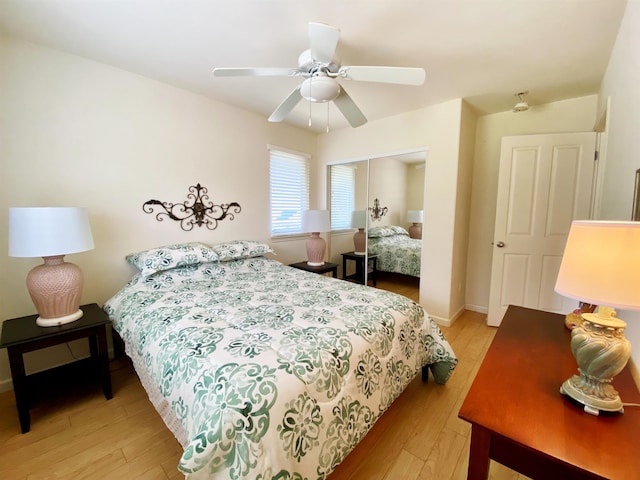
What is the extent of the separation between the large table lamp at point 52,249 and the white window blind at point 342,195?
9.30ft

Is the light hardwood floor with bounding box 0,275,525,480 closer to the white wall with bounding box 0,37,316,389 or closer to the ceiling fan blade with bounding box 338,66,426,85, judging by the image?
the white wall with bounding box 0,37,316,389

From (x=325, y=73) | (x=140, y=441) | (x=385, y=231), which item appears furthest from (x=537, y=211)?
(x=140, y=441)

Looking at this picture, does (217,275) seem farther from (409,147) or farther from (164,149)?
(409,147)

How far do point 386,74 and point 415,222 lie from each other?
192 cm

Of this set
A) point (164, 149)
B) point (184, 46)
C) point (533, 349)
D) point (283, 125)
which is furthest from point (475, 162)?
point (164, 149)

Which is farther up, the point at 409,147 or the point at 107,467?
the point at 409,147

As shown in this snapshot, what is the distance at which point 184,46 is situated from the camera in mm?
1939

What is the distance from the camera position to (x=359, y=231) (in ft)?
12.4

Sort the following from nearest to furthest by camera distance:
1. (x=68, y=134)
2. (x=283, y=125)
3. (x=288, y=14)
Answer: (x=288, y=14)
(x=68, y=134)
(x=283, y=125)

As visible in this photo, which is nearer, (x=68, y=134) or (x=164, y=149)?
(x=68, y=134)

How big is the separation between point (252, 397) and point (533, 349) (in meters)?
1.22

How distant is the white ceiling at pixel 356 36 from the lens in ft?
5.08

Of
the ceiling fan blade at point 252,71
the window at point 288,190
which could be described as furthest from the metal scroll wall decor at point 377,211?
the ceiling fan blade at point 252,71

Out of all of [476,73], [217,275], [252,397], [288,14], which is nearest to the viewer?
[252,397]
